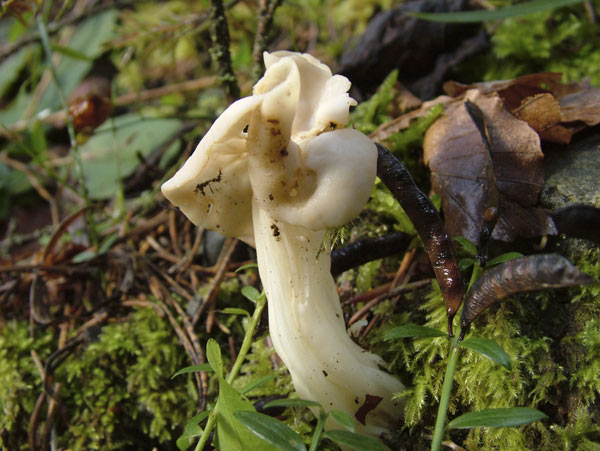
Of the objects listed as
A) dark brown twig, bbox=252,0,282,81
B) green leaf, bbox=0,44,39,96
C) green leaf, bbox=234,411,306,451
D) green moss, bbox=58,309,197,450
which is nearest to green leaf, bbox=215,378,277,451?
green leaf, bbox=234,411,306,451

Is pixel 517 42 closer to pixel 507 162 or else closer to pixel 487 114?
pixel 487 114

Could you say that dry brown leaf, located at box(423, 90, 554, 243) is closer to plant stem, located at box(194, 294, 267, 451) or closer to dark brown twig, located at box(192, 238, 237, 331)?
plant stem, located at box(194, 294, 267, 451)

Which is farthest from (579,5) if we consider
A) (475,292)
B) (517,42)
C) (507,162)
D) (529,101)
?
(475,292)

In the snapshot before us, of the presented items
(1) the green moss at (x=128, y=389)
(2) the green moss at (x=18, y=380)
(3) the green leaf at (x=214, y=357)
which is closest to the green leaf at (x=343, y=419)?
(3) the green leaf at (x=214, y=357)

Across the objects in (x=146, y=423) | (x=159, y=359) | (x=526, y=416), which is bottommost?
(x=146, y=423)

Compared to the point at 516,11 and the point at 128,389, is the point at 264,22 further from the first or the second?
the point at 128,389

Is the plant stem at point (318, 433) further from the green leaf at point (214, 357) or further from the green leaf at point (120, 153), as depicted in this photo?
the green leaf at point (120, 153)
